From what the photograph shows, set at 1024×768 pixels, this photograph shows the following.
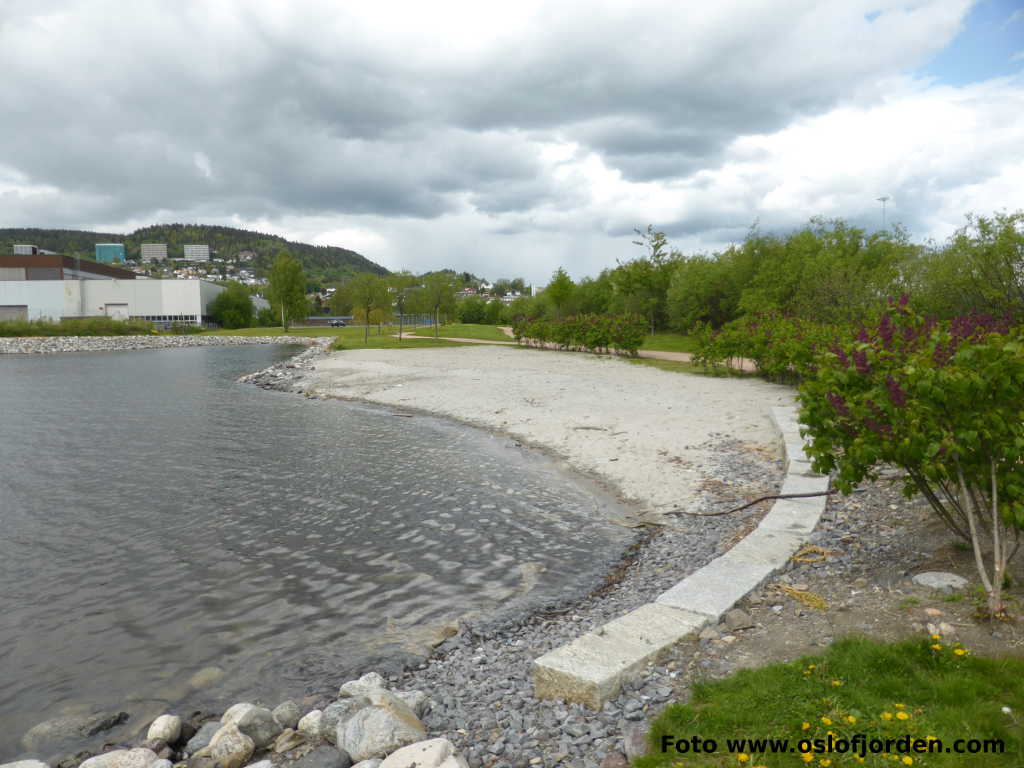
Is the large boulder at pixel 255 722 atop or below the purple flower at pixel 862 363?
below

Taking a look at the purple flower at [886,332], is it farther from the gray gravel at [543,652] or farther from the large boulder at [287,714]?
the large boulder at [287,714]

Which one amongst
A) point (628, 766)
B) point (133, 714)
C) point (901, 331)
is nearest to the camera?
point (628, 766)

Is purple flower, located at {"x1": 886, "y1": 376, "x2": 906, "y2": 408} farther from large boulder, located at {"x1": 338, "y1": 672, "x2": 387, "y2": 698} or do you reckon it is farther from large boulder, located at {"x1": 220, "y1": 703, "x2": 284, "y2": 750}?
large boulder, located at {"x1": 220, "y1": 703, "x2": 284, "y2": 750}

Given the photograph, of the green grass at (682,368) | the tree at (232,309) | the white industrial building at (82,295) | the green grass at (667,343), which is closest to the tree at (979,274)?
the green grass at (682,368)

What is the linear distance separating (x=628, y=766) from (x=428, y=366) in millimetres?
30076

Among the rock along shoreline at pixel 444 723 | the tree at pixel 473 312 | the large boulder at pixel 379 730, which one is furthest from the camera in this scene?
the tree at pixel 473 312

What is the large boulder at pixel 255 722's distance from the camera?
A: 4371 millimetres

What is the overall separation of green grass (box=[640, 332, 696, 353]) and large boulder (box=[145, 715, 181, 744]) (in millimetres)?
35833

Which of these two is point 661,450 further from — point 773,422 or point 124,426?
point 124,426

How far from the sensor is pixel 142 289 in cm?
9712

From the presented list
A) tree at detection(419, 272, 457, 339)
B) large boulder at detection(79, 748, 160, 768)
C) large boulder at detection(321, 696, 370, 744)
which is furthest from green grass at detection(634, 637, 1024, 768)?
tree at detection(419, 272, 457, 339)

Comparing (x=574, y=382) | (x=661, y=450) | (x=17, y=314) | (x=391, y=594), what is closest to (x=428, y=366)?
(x=574, y=382)

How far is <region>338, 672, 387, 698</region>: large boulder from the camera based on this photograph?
15.8 feet

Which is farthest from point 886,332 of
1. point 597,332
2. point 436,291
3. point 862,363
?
point 436,291
